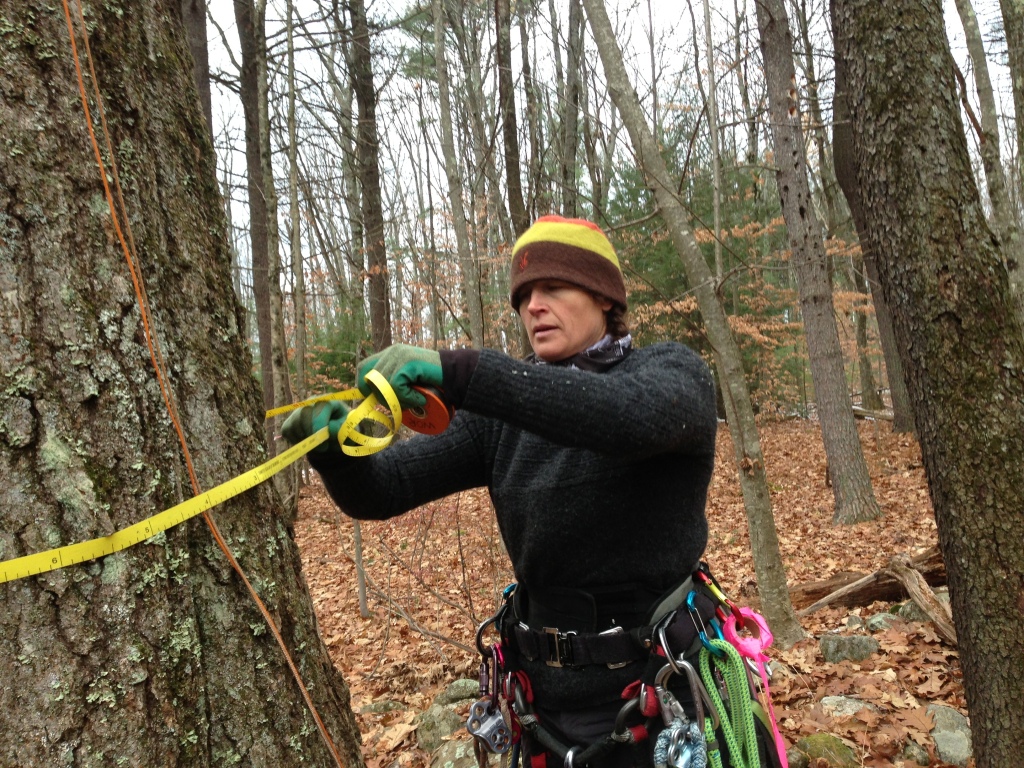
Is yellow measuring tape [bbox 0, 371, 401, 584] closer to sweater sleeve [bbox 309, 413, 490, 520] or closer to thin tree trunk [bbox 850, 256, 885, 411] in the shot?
sweater sleeve [bbox 309, 413, 490, 520]

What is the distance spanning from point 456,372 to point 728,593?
605cm

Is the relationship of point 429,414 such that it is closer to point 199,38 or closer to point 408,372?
point 408,372

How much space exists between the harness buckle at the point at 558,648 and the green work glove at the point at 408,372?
2.72 ft

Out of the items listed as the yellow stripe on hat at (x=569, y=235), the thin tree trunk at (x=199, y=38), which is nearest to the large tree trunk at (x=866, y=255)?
the yellow stripe on hat at (x=569, y=235)

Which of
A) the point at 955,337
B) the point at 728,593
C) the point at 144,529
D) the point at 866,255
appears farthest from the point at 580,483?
the point at 866,255

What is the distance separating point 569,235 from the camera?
6.38 feet

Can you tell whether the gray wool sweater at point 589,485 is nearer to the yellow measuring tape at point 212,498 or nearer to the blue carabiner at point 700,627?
the blue carabiner at point 700,627

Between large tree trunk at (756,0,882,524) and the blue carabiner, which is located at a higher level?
large tree trunk at (756,0,882,524)

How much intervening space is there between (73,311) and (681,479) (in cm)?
138

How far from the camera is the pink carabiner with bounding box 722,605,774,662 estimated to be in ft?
6.17

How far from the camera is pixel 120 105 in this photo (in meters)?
1.33

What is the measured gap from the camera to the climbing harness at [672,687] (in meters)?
1.70

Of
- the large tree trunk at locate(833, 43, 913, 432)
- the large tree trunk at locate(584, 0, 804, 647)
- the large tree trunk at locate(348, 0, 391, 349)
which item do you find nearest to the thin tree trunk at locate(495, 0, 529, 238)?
the large tree trunk at locate(584, 0, 804, 647)

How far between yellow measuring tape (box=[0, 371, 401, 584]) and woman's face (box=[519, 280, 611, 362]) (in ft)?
2.13
